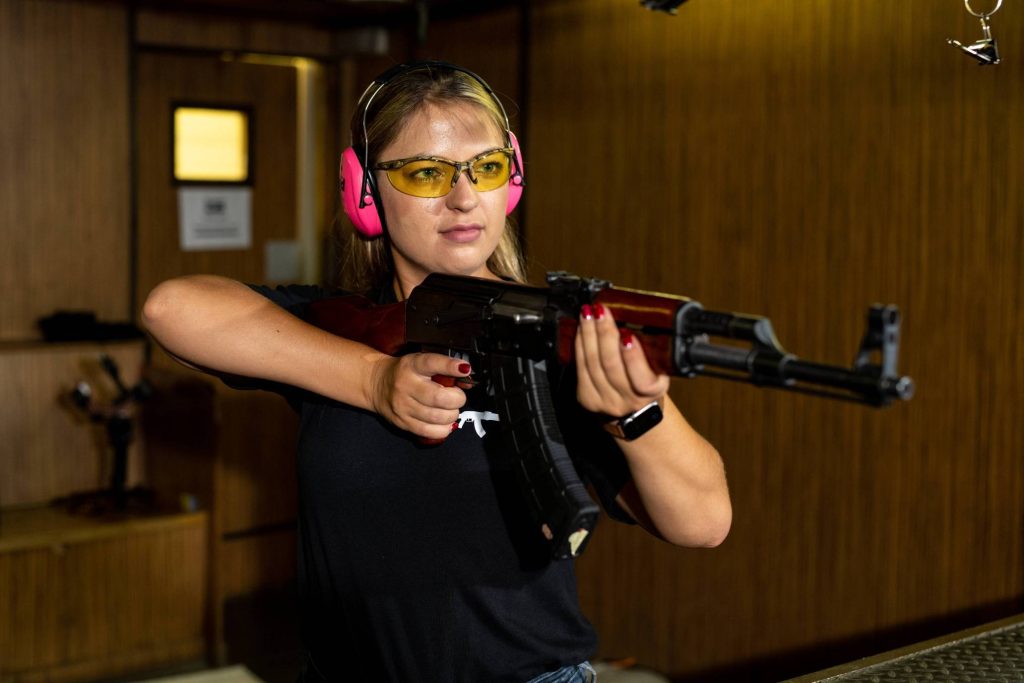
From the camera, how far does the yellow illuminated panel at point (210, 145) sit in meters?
4.48

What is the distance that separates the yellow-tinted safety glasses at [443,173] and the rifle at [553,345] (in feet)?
0.40

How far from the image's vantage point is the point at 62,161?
417 cm

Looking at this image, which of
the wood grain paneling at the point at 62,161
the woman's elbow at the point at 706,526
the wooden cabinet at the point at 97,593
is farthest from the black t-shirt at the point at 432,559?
the wood grain paneling at the point at 62,161

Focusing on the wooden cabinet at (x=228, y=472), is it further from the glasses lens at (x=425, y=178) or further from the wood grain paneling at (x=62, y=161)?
the glasses lens at (x=425, y=178)

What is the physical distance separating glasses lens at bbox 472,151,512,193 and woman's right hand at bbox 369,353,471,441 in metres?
0.25

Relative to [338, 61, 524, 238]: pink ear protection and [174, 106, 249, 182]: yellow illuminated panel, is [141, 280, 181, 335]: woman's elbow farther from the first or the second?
[174, 106, 249, 182]: yellow illuminated panel

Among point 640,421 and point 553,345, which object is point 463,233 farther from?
point 640,421

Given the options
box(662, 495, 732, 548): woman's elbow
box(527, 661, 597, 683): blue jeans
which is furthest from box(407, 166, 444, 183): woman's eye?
box(527, 661, 597, 683): blue jeans

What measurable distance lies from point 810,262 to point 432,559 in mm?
1864

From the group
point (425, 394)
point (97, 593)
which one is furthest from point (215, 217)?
point (425, 394)

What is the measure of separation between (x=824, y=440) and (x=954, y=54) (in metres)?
0.99

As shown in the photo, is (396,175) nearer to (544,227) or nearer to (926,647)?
(926,647)

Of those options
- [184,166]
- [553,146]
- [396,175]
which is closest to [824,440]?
[553,146]

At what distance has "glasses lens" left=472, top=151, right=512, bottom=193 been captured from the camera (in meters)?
1.53
